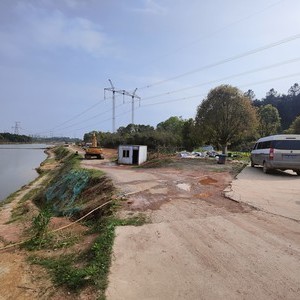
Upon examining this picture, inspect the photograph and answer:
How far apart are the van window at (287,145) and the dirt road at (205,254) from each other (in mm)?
8331

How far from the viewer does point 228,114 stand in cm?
2888

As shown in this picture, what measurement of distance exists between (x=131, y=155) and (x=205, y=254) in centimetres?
2691

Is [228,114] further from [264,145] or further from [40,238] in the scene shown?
[40,238]

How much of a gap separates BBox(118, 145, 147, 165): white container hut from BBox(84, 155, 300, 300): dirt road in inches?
890

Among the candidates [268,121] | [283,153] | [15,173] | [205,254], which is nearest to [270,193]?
[283,153]

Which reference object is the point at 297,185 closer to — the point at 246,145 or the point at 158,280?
the point at 158,280

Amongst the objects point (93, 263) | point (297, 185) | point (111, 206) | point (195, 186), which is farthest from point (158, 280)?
point (297, 185)

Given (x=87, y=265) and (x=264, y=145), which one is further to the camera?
(x=264, y=145)

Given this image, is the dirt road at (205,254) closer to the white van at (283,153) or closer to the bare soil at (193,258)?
the bare soil at (193,258)

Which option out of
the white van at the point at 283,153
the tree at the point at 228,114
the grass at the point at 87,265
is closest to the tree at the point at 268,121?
the tree at the point at 228,114

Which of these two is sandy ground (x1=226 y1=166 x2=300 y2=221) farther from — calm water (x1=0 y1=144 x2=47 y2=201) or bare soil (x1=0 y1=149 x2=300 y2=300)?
calm water (x1=0 y1=144 x2=47 y2=201)

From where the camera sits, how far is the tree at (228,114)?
28641 mm

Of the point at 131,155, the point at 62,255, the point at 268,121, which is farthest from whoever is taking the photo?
the point at 268,121

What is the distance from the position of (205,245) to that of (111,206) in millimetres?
4172
